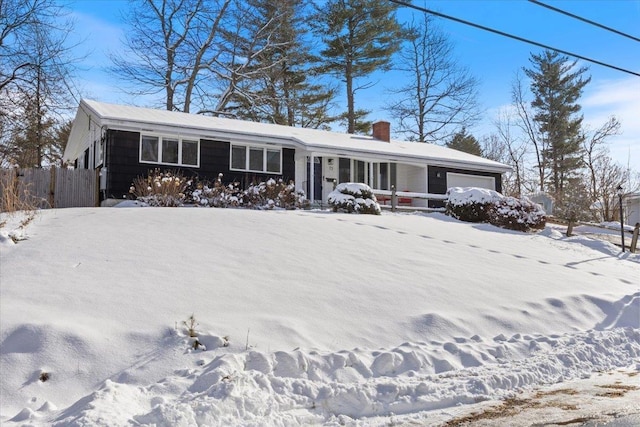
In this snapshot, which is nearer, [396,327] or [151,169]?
[396,327]

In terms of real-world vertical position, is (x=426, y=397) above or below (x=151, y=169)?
below

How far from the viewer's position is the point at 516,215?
17.3m

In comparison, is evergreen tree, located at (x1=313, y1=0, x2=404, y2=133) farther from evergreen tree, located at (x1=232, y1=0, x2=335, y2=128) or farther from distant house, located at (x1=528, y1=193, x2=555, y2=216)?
distant house, located at (x1=528, y1=193, x2=555, y2=216)

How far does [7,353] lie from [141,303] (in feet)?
4.79

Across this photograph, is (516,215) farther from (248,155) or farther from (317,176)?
(248,155)

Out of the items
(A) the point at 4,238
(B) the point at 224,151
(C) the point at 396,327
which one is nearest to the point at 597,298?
(C) the point at 396,327

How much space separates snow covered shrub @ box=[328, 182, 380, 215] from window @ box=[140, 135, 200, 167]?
17.1ft

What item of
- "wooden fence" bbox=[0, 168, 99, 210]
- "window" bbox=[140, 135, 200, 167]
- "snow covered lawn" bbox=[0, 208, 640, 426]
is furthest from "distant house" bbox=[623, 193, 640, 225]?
"wooden fence" bbox=[0, 168, 99, 210]

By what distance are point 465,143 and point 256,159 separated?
2470 centimetres

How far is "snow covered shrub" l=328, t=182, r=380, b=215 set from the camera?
16953mm

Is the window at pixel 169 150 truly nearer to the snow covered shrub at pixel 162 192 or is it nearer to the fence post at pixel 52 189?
Result: the snow covered shrub at pixel 162 192

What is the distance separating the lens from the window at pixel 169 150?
57.3 feet

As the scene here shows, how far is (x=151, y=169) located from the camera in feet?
57.3

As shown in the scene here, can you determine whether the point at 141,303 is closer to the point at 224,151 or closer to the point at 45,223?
the point at 45,223
